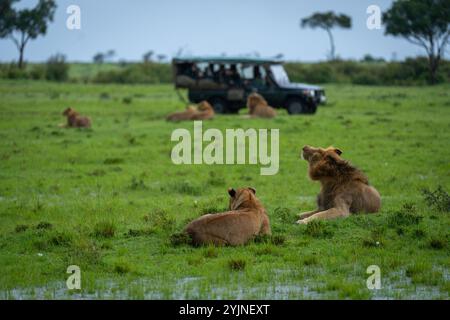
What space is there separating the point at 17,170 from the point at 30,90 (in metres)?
25.1

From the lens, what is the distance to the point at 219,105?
98.0 ft

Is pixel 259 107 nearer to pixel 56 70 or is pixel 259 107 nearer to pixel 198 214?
pixel 198 214

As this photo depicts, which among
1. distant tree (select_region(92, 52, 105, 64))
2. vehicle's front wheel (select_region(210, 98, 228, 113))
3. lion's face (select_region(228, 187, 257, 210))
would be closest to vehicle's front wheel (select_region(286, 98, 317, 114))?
vehicle's front wheel (select_region(210, 98, 228, 113))

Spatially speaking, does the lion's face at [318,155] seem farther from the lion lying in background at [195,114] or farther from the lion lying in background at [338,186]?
the lion lying in background at [195,114]

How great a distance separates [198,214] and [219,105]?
1866 cm

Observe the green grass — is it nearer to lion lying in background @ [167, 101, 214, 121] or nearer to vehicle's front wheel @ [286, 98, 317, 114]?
lion lying in background @ [167, 101, 214, 121]

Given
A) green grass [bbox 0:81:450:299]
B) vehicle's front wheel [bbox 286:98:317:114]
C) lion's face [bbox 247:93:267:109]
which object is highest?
lion's face [bbox 247:93:267:109]

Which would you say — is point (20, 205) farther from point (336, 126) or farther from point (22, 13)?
point (22, 13)

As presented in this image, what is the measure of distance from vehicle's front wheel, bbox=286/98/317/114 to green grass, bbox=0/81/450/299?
2297 mm

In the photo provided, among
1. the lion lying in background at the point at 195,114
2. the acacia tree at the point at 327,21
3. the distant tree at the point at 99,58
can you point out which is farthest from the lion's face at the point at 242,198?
the distant tree at the point at 99,58

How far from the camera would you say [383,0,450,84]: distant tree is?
129 feet

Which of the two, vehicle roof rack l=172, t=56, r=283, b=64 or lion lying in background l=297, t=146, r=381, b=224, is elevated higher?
vehicle roof rack l=172, t=56, r=283, b=64

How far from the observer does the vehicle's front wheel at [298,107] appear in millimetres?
28812
